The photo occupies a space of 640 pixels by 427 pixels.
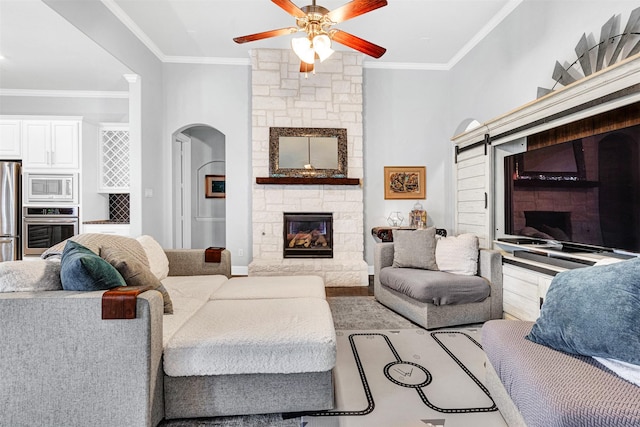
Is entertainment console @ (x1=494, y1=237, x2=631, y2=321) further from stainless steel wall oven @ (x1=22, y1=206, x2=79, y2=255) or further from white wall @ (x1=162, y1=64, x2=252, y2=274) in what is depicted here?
stainless steel wall oven @ (x1=22, y1=206, x2=79, y2=255)

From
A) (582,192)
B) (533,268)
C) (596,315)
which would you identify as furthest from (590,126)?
(596,315)

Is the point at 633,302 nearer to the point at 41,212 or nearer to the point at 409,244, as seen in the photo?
the point at 409,244

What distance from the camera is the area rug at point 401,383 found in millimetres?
1478

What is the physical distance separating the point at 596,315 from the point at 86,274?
82.7 inches

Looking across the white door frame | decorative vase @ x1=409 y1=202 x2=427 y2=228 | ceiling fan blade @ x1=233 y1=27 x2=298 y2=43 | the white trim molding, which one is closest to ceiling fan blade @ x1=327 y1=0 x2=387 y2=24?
ceiling fan blade @ x1=233 y1=27 x2=298 y2=43

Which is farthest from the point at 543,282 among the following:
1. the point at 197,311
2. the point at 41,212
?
the point at 41,212

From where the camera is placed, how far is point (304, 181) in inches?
171

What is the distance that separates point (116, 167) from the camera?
4.75 meters

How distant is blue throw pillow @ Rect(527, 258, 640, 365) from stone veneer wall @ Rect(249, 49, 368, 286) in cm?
301

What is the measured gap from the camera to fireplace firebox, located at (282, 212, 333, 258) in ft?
14.5

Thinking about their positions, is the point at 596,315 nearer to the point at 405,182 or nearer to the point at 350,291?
the point at 350,291

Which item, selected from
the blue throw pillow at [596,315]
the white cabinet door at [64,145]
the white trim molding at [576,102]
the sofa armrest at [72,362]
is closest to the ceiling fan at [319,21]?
the white trim molding at [576,102]

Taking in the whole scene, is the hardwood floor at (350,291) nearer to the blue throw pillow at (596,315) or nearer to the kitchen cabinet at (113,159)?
the blue throw pillow at (596,315)

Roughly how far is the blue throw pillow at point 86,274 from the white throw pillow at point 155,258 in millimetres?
860
